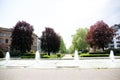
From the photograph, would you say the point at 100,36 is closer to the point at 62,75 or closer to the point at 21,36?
the point at 21,36

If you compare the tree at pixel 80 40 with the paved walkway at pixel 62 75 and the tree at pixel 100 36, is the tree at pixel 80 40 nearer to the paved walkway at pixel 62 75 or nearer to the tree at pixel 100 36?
the tree at pixel 100 36

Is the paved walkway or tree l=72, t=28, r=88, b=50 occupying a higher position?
tree l=72, t=28, r=88, b=50

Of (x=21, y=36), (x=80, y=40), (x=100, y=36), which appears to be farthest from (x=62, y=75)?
(x=80, y=40)

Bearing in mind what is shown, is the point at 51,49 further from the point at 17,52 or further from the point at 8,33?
the point at 8,33

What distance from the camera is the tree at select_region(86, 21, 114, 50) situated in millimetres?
31703

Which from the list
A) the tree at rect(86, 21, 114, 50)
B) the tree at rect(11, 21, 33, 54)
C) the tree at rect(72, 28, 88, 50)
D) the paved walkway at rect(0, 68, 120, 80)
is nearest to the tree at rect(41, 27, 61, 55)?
the tree at rect(11, 21, 33, 54)

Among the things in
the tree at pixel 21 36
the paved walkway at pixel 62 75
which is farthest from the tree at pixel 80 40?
the paved walkway at pixel 62 75

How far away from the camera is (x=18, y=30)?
110 ft

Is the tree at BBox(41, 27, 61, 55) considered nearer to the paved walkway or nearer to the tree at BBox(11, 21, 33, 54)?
the tree at BBox(11, 21, 33, 54)

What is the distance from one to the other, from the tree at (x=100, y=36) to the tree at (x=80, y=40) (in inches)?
489

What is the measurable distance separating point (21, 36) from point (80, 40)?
1886 cm

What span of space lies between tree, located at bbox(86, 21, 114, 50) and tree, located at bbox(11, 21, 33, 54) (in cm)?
1316

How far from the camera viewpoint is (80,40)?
151ft

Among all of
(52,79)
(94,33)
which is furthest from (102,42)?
(52,79)
